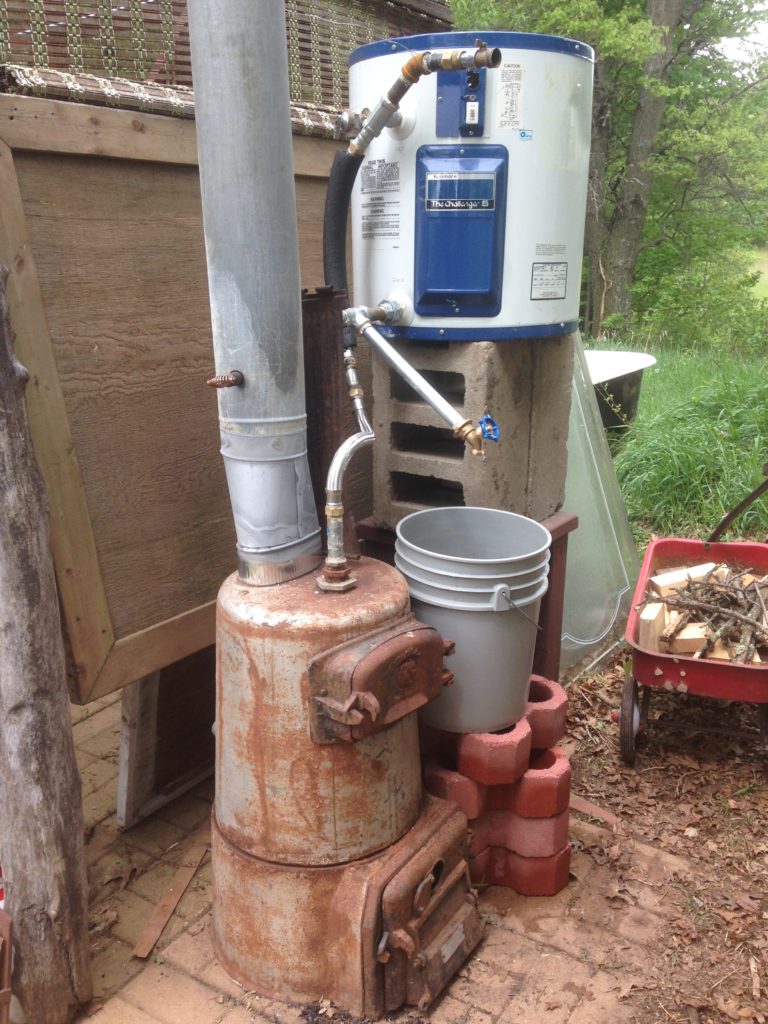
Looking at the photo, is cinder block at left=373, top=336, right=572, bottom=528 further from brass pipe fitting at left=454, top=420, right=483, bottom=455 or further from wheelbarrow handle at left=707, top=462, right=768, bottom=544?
wheelbarrow handle at left=707, top=462, right=768, bottom=544

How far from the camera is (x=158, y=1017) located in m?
2.32

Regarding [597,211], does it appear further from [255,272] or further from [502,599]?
[255,272]

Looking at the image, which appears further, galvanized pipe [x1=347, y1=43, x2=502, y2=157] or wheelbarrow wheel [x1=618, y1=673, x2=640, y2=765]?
wheelbarrow wheel [x1=618, y1=673, x2=640, y2=765]

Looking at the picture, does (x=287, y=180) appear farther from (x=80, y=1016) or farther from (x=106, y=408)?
(x=80, y=1016)

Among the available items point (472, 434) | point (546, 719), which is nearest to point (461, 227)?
point (472, 434)

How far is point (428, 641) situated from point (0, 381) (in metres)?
1.21

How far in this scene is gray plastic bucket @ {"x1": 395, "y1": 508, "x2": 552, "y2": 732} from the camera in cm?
245

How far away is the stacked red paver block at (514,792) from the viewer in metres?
2.60

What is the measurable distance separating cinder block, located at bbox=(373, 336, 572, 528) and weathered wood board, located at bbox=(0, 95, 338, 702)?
0.68 meters

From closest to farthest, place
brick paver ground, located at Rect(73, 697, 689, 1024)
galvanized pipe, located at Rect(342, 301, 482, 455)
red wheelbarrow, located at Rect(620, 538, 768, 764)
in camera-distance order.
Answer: galvanized pipe, located at Rect(342, 301, 482, 455)
brick paver ground, located at Rect(73, 697, 689, 1024)
red wheelbarrow, located at Rect(620, 538, 768, 764)

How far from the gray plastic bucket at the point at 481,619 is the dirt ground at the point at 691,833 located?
78 centimetres

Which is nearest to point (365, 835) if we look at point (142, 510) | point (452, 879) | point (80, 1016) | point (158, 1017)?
point (452, 879)

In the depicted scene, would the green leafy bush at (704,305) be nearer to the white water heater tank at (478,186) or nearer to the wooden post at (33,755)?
the white water heater tank at (478,186)

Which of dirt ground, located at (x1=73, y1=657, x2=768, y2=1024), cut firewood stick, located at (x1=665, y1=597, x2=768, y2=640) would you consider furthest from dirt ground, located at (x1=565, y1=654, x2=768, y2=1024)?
cut firewood stick, located at (x1=665, y1=597, x2=768, y2=640)
